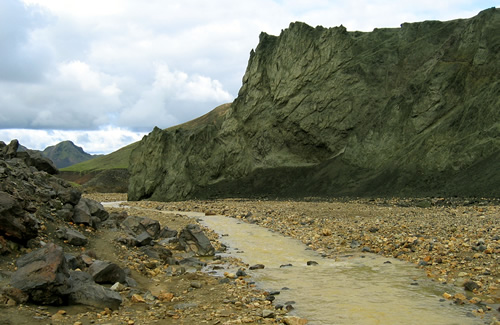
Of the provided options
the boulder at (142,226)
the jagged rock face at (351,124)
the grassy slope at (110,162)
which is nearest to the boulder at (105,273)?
the boulder at (142,226)

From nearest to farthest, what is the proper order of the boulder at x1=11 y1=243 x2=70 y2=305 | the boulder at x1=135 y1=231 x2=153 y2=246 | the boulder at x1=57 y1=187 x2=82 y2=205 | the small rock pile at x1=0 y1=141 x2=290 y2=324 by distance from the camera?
the boulder at x1=11 y1=243 x2=70 y2=305 → the small rock pile at x1=0 y1=141 x2=290 y2=324 → the boulder at x1=135 y1=231 x2=153 y2=246 → the boulder at x1=57 y1=187 x2=82 y2=205

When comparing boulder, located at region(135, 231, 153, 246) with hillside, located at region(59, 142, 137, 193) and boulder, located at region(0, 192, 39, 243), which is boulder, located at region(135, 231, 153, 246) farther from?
hillside, located at region(59, 142, 137, 193)

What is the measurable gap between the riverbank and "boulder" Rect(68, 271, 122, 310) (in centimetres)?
935

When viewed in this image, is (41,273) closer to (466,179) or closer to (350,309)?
(350,309)

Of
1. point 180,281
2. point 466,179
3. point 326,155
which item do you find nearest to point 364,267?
point 180,281

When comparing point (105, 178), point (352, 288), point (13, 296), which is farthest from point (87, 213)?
point (105, 178)

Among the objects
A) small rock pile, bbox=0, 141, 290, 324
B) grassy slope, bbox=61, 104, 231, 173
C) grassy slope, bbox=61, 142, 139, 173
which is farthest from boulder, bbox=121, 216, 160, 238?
grassy slope, bbox=61, 104, 231, 173

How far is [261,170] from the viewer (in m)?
65.9

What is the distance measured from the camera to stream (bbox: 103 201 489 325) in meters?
10.9

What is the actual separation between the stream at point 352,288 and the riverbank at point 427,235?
0.65 metres

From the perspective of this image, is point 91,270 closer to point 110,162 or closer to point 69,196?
point 69,196

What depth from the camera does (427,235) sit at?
824 inches

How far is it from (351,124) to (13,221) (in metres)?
55.2

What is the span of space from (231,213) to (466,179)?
22.9m
